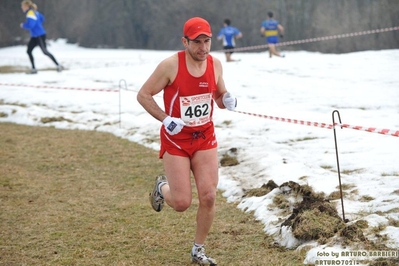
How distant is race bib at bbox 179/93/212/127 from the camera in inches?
205

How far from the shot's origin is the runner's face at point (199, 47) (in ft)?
16.8

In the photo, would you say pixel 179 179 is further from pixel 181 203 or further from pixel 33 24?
pixel 33 24

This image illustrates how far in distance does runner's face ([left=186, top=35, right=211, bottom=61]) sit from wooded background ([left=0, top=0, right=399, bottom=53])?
56.6 ft

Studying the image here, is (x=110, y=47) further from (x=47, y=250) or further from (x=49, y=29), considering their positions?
(x=47, y=250)

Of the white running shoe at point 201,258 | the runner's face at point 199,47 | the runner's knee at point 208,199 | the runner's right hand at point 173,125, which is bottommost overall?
the white running shoe at point 201,258

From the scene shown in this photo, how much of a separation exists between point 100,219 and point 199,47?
8.54 ft

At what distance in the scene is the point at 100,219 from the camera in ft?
22.6

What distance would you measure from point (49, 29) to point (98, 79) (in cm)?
1211

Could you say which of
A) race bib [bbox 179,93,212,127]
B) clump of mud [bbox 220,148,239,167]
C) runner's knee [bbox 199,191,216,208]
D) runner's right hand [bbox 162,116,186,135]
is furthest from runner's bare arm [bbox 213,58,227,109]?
clump of mud [bbox 220,148,239,167]

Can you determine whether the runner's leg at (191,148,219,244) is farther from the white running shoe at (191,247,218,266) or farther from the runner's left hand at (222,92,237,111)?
the runner's left hand at (222,92,237,111)

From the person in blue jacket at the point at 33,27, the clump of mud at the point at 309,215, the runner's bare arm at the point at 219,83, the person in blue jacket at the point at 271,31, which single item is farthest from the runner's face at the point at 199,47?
the person in blue jacket at the point at 271,31

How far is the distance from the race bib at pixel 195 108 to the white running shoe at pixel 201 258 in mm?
1062

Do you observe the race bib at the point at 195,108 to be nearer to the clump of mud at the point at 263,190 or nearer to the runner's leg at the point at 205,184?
the runner's leg at the point at 205,184

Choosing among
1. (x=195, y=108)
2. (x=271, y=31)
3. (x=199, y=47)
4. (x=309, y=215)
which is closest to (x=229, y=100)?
(x=195, y=108)
